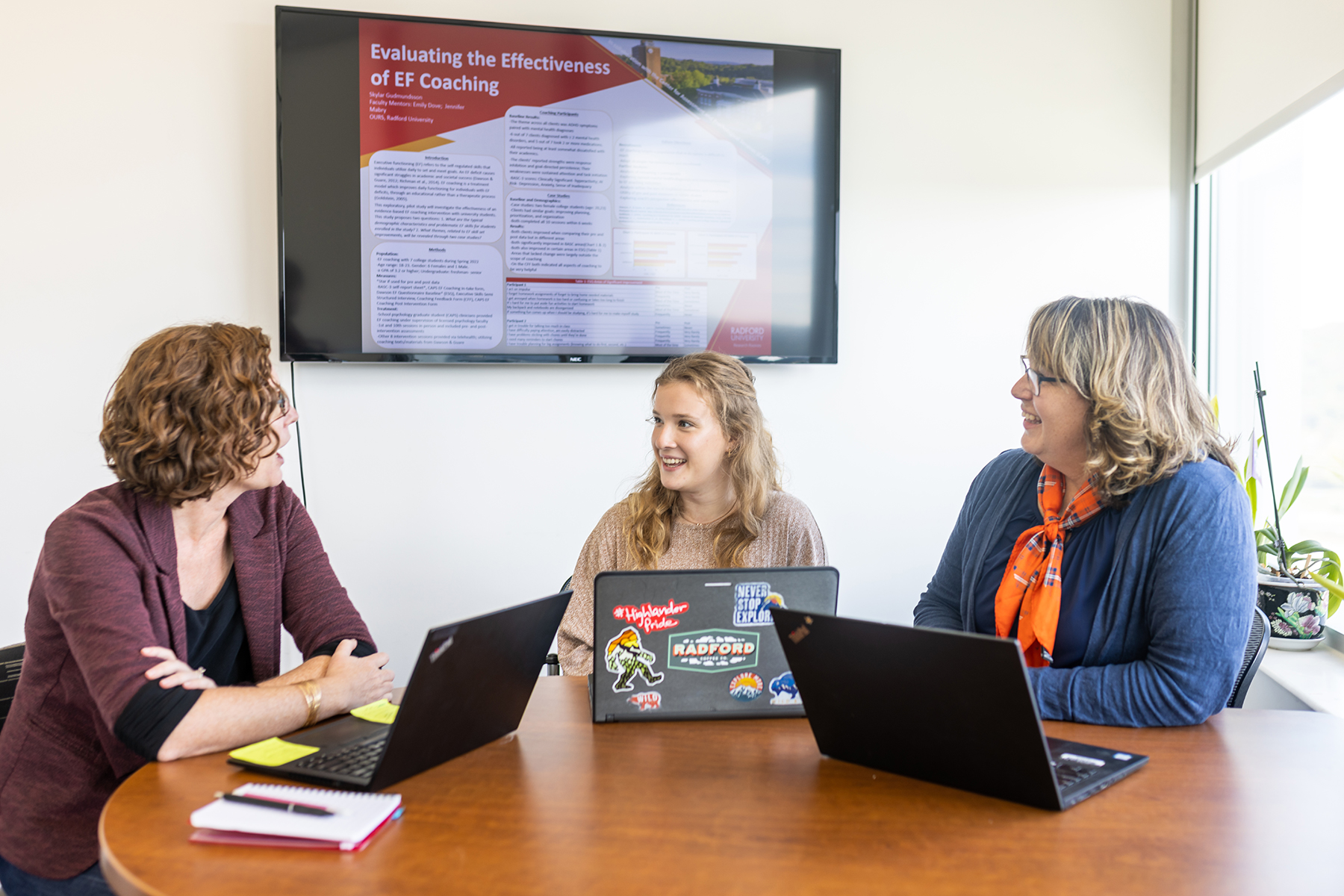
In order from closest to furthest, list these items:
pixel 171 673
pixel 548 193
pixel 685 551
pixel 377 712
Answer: pixel 171 673
pixel 377 712
pixel 685 551
pixel 548 193

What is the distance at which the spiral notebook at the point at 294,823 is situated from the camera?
99cm

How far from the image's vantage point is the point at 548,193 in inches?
102

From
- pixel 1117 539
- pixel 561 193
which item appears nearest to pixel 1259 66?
pixel 1117 539

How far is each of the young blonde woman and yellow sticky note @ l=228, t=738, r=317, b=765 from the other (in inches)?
29.8

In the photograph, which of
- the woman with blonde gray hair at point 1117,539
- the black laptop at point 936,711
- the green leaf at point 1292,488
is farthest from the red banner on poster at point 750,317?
the black laptop at point 936,711

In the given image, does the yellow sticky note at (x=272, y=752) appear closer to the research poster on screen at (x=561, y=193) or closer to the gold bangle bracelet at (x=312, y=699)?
the gold bangle bracelet at (x=312, y=699)

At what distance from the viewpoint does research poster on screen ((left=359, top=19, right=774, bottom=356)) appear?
2.50 m

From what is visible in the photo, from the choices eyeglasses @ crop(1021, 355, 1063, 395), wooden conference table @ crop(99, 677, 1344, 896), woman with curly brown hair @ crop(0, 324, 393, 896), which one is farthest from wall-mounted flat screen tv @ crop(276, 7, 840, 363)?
wooden conference table @ crop(99, 677, 1344, 896)

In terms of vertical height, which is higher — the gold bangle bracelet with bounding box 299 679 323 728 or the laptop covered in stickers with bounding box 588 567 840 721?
the laptop covered in stickers with bounding box 588 567 840 721

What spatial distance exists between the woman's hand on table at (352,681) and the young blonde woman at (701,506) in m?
0.53

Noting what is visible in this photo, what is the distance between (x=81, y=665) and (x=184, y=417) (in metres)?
0.39

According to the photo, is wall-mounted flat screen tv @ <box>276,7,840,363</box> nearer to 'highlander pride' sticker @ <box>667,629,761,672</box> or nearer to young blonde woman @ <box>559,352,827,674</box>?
young blonde woman @ <box>559,352,827,674</box>

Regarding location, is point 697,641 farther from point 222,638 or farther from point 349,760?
point 222,638

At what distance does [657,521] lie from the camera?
2049 millimetres
